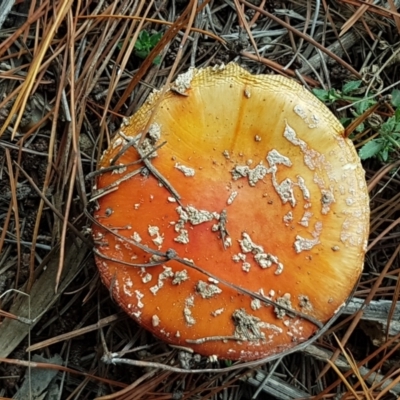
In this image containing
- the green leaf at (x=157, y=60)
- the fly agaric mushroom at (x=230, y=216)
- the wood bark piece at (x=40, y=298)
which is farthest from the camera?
the green leaf at (x=157, y=60)

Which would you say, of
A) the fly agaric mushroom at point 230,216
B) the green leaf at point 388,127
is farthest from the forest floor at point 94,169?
the fly agaric mushroom at point 230,216

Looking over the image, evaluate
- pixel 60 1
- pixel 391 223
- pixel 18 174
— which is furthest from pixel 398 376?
pixel 60 1

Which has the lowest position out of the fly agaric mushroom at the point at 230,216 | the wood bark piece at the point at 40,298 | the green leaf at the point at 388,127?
the wood bark piece at the point at 40,298

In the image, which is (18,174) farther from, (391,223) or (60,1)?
(391,223)

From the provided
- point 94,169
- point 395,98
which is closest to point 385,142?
→ point 395,98

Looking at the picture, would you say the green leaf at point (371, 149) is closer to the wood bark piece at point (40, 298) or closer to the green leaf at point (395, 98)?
the green leaf at point (395, 98)
